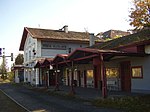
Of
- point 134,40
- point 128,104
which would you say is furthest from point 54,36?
point 128,104

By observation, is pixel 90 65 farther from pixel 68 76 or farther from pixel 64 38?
pixel 64 38

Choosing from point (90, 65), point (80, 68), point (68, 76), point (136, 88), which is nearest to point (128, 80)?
point (136, 88)

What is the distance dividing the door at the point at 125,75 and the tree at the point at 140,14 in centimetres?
1456

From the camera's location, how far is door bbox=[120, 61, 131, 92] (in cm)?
1975

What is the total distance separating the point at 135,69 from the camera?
18.6m

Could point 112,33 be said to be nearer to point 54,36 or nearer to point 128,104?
point 54,36

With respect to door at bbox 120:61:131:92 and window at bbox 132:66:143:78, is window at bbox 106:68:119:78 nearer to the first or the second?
door at bbox 120:61:131:92

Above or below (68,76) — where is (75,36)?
above

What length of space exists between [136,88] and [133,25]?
19.4m

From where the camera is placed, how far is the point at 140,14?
35062 mm

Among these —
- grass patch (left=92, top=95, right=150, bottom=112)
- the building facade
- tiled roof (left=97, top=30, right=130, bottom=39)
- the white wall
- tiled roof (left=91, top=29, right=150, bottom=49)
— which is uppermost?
tiled roof (left=97, top=30, right=130, bottom=39)

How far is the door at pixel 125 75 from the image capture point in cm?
1975

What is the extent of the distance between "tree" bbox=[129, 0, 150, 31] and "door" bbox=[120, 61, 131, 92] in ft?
47.8

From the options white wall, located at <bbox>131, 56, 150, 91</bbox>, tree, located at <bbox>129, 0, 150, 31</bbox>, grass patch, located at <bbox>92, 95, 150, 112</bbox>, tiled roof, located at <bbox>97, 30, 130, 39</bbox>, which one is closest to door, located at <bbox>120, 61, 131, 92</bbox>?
white wall, located at <bbox>131, 56, 150, 91</bbox>
